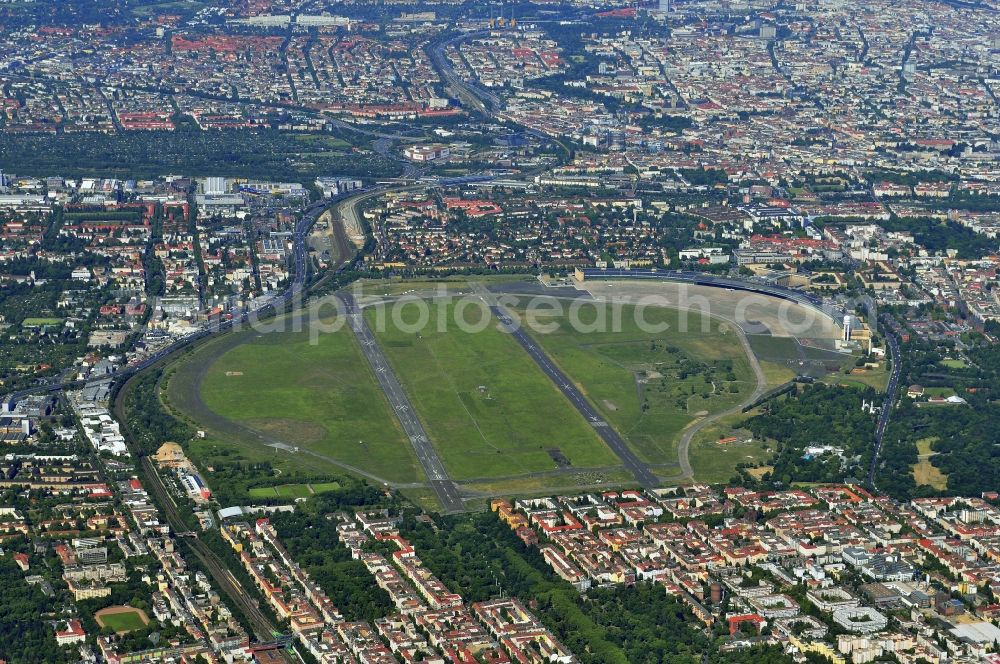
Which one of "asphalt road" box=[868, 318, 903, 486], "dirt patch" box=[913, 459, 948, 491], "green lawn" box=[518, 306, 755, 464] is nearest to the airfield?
"green lawn" box=[518, 306, 755, 464]

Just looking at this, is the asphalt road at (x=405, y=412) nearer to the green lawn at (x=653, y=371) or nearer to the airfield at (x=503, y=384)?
the airfield at (x=503, y=384)

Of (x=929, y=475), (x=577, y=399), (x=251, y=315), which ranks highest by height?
(x=929, y=475)

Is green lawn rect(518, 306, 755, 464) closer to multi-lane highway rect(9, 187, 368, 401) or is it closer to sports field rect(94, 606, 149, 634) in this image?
multi-lane highway rect(9, 187, 368, 401)

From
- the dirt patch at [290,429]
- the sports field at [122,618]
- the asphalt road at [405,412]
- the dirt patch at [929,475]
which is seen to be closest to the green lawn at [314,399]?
the dirt patch at [290,429]

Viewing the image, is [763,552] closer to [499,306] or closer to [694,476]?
[694,476]

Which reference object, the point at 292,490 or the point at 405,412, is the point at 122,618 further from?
the point at 405,412

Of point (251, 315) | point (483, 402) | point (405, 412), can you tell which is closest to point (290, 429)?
point (405, 412)
